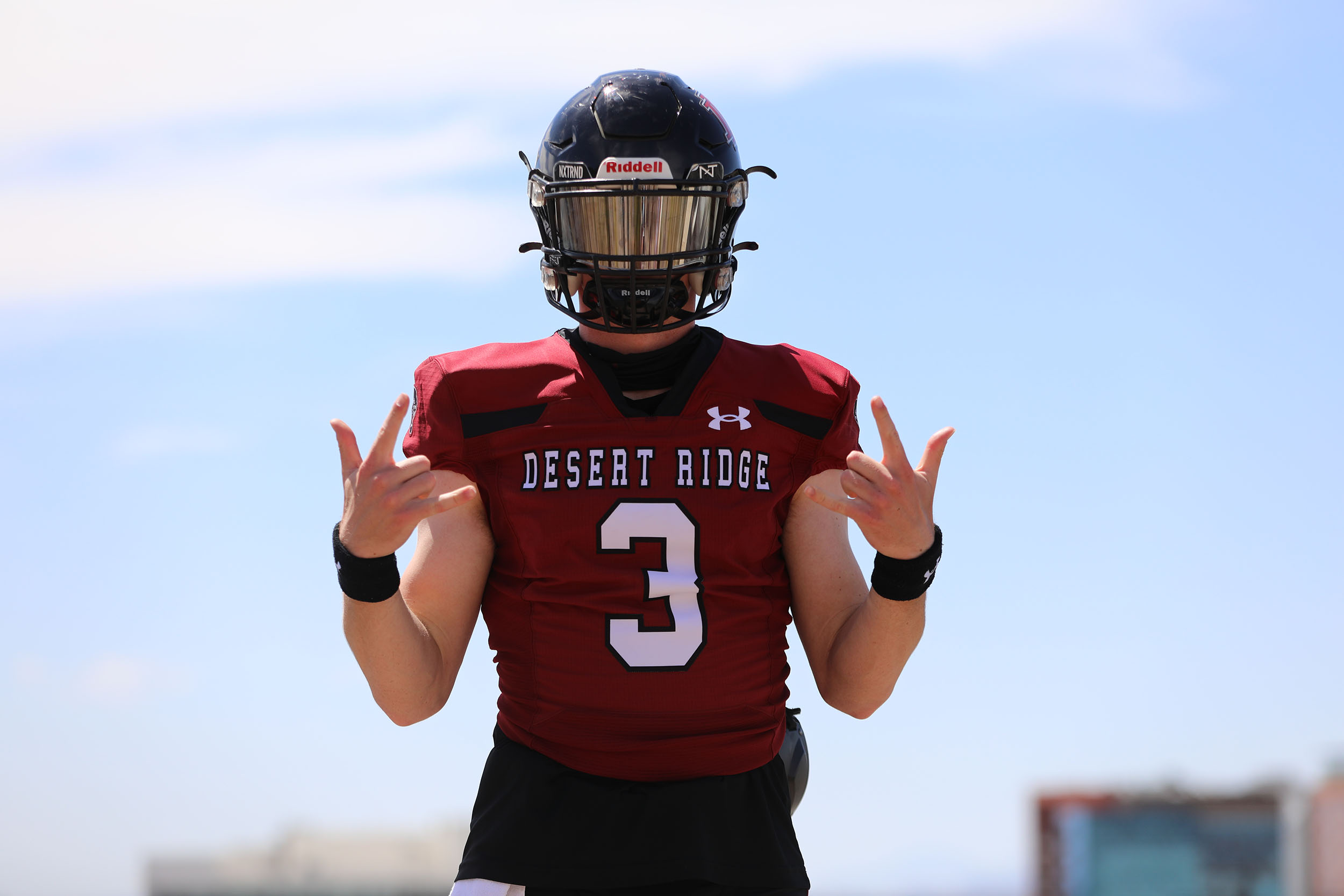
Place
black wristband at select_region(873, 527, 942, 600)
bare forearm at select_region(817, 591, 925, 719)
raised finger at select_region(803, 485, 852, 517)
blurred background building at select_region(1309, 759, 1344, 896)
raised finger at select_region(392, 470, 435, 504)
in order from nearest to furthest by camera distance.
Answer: raised finger at select_region(392, 470, 435, 504) → raised finger at select_region(803, 485, 852, 517) → black wristband at select_region(873, 527, 942, 600) → bare forearm at select_region(817, 591, 925, 719) → blurred background building at select_region(1309, 759, 1344, 896)

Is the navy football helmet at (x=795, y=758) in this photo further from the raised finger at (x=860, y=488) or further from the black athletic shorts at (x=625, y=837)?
the raised finger at (x=860, y=488)

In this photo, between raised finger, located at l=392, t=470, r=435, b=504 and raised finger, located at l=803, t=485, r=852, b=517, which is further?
raised finger, located at l=803, t=485, r=852, b=517

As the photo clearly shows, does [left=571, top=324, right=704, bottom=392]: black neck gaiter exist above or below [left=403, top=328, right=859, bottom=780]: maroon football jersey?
above

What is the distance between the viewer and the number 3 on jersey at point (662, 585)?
131 inches

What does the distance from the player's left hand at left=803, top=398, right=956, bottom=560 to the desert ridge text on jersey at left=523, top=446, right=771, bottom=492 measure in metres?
0.24

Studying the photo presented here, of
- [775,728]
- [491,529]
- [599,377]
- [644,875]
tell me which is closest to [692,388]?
[599,377]

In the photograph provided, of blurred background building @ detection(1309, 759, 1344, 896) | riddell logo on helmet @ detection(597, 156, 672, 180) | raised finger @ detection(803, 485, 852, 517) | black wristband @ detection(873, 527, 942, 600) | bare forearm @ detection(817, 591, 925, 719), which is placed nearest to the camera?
raised finger @ detection(803, 485, 852, 517)

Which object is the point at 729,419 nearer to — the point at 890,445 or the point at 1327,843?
the point at 890,445

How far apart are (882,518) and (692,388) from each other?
625 millimetres

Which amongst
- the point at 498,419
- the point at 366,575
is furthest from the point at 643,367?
the point at 366,575

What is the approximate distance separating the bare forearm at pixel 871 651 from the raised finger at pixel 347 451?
129 cm

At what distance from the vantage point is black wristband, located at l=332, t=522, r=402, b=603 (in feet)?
10.5

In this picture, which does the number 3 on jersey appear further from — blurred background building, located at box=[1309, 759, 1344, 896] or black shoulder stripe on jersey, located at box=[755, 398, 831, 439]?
blurred background building, located at box=[1309, 759, 1344, 896]

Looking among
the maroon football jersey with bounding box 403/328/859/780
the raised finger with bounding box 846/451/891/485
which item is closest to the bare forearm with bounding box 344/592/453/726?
the maroon football jersey with bounding box 403/328/859/780
